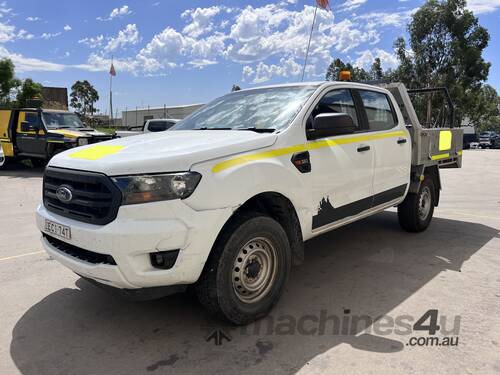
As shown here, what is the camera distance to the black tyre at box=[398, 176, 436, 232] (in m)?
5.59

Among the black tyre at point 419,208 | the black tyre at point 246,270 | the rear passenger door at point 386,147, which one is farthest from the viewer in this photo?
the black tyre at point 419,208

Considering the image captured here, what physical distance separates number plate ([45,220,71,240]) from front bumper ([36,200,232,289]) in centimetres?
12

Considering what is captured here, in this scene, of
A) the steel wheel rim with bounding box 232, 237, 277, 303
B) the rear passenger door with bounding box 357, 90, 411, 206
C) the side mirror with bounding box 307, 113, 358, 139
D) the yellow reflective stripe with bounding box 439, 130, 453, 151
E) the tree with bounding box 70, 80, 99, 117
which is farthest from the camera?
the tree with bounding box 70, 80, 99, 117

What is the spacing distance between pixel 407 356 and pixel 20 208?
7.56 metres

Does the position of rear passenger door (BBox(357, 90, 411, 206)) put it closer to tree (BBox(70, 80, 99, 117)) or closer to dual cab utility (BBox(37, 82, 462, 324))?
dual cab utility (BBox(37, 82, 462, 324))

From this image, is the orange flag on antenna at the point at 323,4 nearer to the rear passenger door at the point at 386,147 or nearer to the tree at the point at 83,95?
the rear passenger door at the point at 386,147

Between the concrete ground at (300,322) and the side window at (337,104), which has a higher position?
the side window at (337,104)

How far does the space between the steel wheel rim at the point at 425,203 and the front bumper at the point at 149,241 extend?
3908 millimetres

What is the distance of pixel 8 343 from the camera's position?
2.94m

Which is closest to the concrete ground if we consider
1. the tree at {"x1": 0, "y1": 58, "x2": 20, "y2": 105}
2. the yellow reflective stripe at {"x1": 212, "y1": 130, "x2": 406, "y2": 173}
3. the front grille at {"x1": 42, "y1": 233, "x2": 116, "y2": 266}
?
the front grille at {"x1": 42, "y1": 233, "x2": 116, "y2": 266}

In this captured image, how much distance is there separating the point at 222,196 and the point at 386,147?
255 cm

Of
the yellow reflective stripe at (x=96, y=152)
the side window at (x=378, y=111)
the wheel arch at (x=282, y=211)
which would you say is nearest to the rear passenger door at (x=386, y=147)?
the side window at (x=378, y=111)

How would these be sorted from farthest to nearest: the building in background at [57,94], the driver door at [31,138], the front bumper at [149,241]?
the building in background at [57,94] → the driver door at [31,138] → the front bumper at [149,241]

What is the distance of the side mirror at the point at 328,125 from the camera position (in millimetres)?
3463
